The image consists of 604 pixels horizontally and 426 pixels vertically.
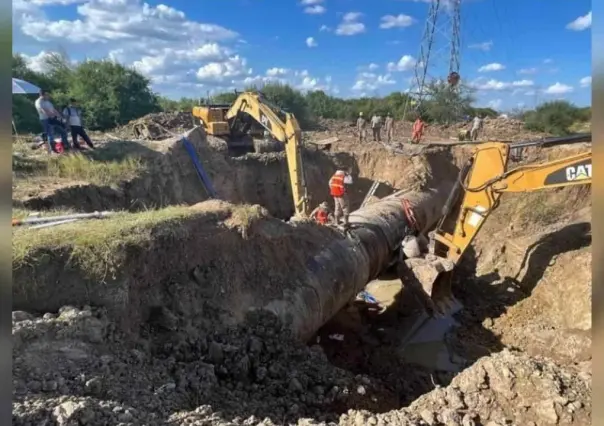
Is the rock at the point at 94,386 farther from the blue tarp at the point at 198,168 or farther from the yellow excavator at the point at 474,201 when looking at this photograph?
the blue tarp at the point at 198,168

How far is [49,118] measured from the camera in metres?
11.3

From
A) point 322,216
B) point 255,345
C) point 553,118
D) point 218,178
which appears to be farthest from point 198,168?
point 553,118

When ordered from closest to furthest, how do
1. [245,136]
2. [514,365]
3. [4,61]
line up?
[4,61] → [514,365] → [245,136]

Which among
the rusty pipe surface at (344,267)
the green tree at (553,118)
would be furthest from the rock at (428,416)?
the green tree at (553,118)

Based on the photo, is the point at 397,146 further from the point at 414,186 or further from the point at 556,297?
the point at 556,297

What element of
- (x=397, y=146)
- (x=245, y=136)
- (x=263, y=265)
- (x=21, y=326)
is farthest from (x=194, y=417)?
(x=397, y=146)

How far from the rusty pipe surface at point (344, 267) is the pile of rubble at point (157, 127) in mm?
8650

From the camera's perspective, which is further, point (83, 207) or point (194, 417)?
point (83, 207)

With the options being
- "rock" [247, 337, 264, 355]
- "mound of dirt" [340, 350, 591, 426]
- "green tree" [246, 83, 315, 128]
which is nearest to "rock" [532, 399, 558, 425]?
"mound of dirt" [340, 350, 591, 426]

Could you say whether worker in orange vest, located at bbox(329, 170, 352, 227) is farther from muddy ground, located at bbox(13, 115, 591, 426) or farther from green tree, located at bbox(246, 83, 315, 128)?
green tree, located at bbox(246, 83, 315, 128)

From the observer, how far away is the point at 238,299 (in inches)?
287

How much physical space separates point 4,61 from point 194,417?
3.94 metres

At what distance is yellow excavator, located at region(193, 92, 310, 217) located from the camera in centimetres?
1187

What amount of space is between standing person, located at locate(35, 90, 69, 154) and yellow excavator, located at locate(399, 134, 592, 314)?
8153 mm
